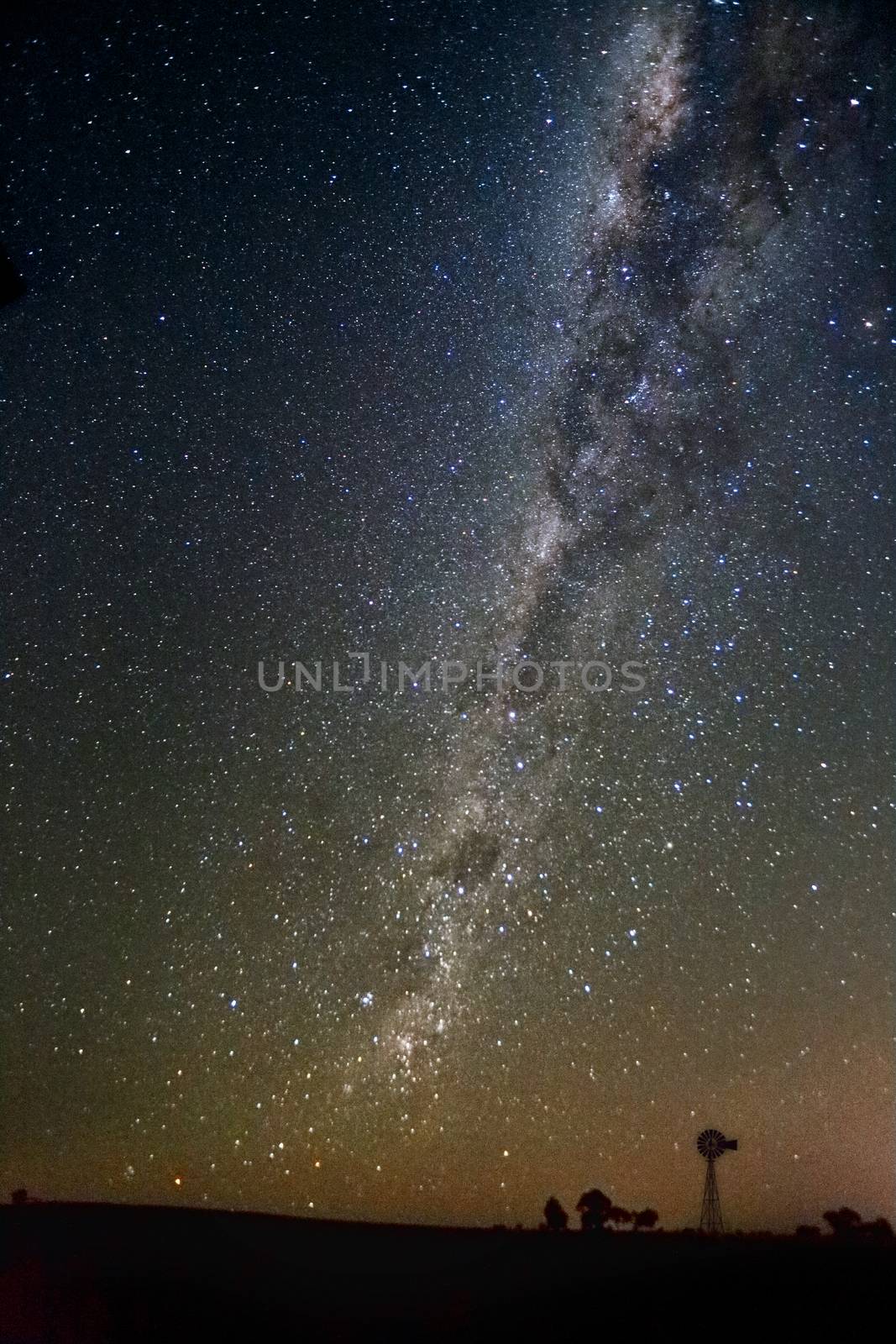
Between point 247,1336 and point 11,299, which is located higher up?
point 11,299

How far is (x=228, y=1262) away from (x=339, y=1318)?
111 cm

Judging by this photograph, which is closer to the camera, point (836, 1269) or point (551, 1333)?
point (551, 1333)

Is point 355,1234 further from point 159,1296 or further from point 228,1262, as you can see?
point 159,1296

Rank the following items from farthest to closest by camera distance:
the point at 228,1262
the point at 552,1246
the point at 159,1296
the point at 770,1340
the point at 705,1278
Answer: the point at 552,1246
the point at 228,1262
the point at 705,1278
the point at 159,1296
the point at 770,1340

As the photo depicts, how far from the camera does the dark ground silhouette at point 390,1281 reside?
3924 millimetres

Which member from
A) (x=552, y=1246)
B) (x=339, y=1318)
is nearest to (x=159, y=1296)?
(x=339, y=1318)

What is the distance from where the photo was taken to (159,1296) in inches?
161

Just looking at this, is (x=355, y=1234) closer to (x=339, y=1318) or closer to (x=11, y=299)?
(x=339, y=1318)

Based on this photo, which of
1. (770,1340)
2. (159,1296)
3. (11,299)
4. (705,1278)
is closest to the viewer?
(11,299)

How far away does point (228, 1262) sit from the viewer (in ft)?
15.6

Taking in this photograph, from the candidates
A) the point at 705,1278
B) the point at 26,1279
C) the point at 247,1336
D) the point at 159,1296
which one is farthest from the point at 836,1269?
the point at 26,1279

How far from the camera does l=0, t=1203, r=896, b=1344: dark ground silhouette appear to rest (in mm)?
3924

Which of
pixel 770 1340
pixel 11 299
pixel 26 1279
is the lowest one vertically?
pixel 770 1340

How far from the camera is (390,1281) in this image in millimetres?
4492
